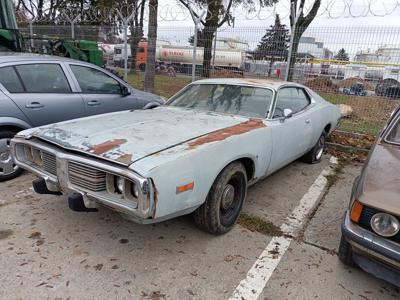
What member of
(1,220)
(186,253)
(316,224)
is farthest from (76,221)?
(316,224)

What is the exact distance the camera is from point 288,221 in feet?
11.9

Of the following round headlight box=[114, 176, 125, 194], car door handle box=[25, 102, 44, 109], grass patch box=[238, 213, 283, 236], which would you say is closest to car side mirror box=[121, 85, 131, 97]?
car door handle box=[25, 102, 44, 109]

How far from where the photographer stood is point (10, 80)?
13.3 ft

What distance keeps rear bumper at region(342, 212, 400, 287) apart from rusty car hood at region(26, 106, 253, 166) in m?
1.47

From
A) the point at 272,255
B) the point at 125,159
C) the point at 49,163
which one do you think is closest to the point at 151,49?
the point at 49,163

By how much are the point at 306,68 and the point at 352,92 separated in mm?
1250

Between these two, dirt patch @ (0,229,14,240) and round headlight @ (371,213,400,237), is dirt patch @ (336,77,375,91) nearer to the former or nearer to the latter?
round headlight @ (371,213,400,237)

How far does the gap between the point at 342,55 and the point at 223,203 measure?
553 cm

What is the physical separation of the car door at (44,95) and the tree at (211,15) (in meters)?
4.57

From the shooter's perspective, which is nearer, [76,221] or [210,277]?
[210,277]

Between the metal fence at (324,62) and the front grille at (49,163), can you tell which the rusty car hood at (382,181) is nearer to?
the front grille at (49,163)

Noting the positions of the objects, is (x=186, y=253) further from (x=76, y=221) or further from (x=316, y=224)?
(x=316, y=224)

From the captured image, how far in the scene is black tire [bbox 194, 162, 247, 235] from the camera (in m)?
2.94

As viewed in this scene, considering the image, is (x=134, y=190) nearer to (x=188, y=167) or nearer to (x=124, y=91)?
(x=188, y=167)
